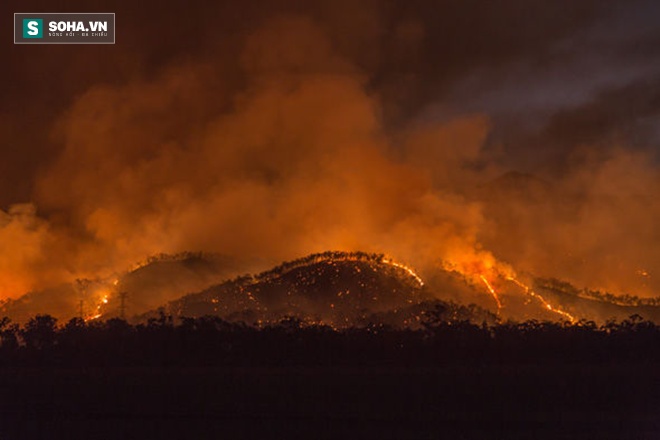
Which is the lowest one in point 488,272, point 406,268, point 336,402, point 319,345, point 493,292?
point 336,402

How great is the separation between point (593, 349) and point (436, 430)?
5.26m

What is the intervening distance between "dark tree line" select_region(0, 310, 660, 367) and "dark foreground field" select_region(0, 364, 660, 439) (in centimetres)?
57

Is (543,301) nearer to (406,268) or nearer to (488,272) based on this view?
(488,272)

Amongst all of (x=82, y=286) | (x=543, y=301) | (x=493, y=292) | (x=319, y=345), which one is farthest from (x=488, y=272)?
(x=82, y=286)

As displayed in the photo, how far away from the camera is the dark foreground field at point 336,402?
845 centimetres

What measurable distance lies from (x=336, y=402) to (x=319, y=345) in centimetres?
288

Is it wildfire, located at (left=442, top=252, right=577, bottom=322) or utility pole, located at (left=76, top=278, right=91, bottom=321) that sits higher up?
utility pole, located at (left=76, top=278, right=91, bottom=321)

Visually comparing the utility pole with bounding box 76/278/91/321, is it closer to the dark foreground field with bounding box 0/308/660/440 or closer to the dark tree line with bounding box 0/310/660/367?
the dark foreground field with bounding box 0/308/660/440

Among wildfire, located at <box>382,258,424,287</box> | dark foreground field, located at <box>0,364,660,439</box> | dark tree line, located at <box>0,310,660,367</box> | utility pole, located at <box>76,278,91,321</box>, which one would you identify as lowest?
dark foreground field, located at <box>0,364,660,439</box>

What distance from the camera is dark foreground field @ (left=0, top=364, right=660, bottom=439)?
845cm

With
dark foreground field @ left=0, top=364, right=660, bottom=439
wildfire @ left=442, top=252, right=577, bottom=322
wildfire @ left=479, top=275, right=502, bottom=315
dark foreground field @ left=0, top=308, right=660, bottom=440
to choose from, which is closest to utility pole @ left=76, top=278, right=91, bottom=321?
dark foreground field @ left=0, top=308, right=660, bottom=440

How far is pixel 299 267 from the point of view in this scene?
57.7 feet

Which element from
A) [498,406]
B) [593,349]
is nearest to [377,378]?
[498,406]

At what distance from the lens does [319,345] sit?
12.6 metres
